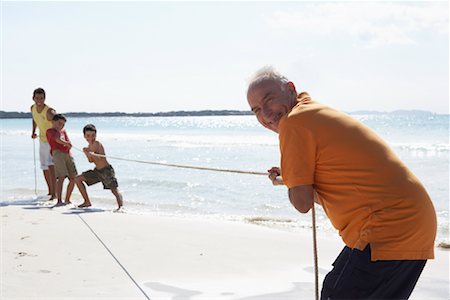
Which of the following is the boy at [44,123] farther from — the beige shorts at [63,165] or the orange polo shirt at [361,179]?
the orange polo shirt at [361,179]

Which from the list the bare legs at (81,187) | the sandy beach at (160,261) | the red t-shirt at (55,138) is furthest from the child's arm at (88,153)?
the sandy beach at (160,261)

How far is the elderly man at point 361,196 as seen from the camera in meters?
1.96

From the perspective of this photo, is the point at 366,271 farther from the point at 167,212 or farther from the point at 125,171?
the point at 125,171

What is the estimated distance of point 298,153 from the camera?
2006 millimetres

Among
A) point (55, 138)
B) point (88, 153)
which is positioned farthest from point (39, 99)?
point (88, 153)

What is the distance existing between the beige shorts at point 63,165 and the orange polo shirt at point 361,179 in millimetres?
6759

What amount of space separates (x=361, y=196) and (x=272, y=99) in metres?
0.50

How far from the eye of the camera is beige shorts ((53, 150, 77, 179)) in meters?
8.27

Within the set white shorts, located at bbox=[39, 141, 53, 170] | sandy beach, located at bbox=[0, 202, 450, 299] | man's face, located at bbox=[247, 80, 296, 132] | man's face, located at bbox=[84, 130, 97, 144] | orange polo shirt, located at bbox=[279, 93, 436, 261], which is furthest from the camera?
white shorts, located at bbox=[39, 141, 53, 170]

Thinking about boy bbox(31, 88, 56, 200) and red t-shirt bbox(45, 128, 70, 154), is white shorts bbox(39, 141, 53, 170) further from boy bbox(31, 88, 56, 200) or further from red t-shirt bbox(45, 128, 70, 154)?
red t-shirt bbox(45, 128, 70, 154)

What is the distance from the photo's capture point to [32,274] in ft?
14.2

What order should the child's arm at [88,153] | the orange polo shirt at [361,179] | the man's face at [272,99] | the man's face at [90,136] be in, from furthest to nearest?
the man's face at [90,136]
the child's arm at [88,153]
the man's face at [272,99]
the orange polo shirt at [361,179]

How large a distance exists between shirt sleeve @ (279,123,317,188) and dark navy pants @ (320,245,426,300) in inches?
13.2

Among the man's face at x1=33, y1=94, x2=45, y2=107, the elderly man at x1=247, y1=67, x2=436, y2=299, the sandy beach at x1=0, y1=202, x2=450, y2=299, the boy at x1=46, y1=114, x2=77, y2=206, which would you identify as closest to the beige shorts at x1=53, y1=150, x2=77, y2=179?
the boy at x1=46, y1=114, x2=77, y2=206
